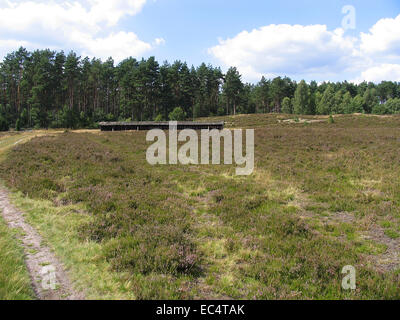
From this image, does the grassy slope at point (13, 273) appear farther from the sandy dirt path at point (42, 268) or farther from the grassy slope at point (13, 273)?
the sandy dirt path at point (42, 268)

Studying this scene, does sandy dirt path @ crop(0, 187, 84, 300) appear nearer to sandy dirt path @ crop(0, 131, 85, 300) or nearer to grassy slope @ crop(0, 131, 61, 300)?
sandy dirt path @ crop(0, 131, 85, 300)

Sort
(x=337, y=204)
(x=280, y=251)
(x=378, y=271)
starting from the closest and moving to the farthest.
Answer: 1. (x=378, y=271)
2. (x=280, y=251)
3. (x=337, y=204)

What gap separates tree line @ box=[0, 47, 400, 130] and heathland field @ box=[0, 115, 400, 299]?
53.3 meters

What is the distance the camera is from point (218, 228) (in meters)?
7.44

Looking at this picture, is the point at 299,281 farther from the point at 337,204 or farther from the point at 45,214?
the point at 45,214

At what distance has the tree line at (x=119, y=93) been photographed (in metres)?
66.2

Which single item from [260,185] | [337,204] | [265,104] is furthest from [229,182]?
[265,104]

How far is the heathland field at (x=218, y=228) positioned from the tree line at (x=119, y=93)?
175 feet

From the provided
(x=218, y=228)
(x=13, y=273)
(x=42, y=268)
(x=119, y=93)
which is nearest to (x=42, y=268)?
(x=42, y=268)

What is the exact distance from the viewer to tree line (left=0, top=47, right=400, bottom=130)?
6619cm

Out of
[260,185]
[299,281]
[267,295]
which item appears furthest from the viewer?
[260,185]

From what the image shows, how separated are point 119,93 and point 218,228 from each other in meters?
86.9

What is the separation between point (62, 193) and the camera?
34.2 feet
